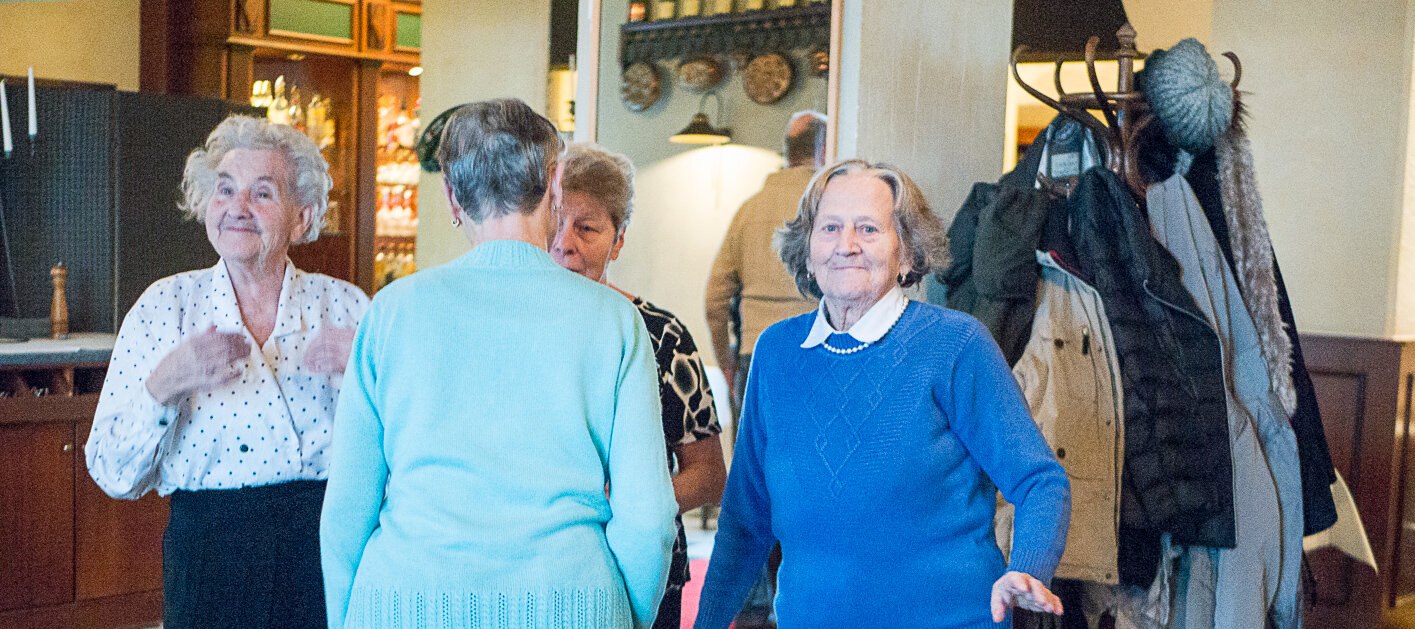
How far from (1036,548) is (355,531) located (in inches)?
36.6

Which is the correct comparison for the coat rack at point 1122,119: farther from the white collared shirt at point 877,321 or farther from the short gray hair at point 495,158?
the short gray hair at point 495,158

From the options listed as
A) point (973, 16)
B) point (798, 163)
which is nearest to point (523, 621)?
point (798, 163)

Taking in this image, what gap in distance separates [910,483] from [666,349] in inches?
17.9

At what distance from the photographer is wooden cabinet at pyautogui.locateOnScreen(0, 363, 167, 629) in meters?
3.53

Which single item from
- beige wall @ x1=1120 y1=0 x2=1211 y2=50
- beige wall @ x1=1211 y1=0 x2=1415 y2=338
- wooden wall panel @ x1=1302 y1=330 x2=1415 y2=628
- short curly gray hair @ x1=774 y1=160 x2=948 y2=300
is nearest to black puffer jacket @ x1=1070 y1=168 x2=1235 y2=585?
short curly gray hair @ x1=774 y1=160 x2=948 y2=300

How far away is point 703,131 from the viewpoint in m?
3.49

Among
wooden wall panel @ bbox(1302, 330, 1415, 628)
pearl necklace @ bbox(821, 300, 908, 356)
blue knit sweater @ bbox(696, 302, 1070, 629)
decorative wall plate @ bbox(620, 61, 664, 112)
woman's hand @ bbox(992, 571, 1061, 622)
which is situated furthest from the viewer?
wooden wall panel @ bbox(1302, 330, 1415, 628)

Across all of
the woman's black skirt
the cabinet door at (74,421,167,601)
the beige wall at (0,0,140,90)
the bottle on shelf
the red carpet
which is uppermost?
the beige wall at (0,0,140,90)

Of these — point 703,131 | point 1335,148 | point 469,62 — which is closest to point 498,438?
point 703,131

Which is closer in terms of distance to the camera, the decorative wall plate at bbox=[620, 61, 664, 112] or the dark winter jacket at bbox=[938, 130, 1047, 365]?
the dark winter jacket at bbox=[938, 130, 1047, 365]

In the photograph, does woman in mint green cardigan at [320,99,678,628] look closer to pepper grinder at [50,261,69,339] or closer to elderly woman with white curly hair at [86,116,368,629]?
elderly woman with white curly hair at [86,116,368,629]

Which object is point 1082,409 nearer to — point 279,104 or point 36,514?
point 36,514

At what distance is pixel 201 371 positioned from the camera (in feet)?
5.69

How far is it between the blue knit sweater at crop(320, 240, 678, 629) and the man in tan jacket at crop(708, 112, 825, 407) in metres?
1.88
